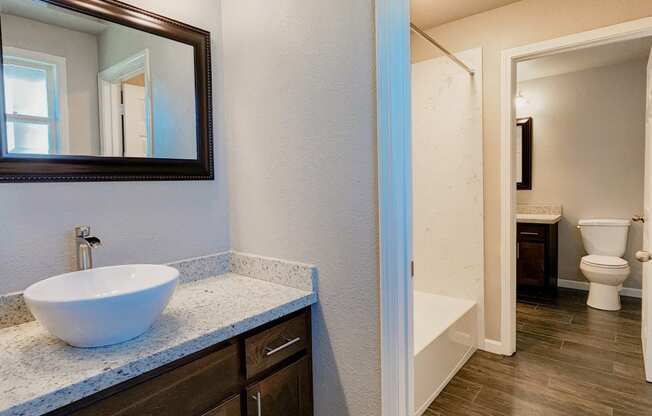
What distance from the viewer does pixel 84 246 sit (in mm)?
1225

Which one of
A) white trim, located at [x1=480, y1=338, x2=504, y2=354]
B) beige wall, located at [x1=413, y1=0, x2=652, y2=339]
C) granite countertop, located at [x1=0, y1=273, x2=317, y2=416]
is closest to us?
granite countertop, located at [x1=0, y1=273, x2=317, y2=416]

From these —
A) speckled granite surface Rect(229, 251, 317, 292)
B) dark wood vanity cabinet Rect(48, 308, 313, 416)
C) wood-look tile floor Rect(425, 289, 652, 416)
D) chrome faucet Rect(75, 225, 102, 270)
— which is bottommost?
wood-look tile floor Rect(425, 289, 652, 416)

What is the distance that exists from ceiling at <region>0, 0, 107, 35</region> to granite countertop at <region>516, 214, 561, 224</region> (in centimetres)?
391

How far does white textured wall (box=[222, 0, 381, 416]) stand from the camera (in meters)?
1.29

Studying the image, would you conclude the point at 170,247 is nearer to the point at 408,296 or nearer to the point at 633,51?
the point at 408,296

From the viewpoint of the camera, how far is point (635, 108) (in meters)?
3.60

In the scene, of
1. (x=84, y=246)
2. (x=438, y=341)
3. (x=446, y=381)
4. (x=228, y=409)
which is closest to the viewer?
(x=228, y=409)

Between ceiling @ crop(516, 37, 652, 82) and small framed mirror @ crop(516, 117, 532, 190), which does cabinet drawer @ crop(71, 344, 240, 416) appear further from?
small framed mirror @ crop(516, 117, 532, 190)

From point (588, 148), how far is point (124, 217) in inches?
174

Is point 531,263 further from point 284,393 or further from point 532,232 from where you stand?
point 284,393

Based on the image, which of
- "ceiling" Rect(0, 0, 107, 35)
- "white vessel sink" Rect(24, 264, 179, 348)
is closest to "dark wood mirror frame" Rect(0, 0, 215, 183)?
"ceiling" Rect(0, 0, 107, 35)

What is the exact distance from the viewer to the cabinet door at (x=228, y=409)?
42.5 inches

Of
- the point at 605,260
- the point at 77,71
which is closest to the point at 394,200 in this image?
the point at 77,71

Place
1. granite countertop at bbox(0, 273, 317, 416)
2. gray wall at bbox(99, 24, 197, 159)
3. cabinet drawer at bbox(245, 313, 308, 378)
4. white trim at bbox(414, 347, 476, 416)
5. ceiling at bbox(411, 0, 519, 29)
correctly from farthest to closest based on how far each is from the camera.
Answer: ceiling at bbox(411, 0, 519, 29), white trim at bbox(414, 347, 476, 416), gray wall at bbox(99, 24, 197, 159), cabinet drawer at bbox(245, 313, 308, 378), granite countertop at bbox(0, 273, 317, 416)
